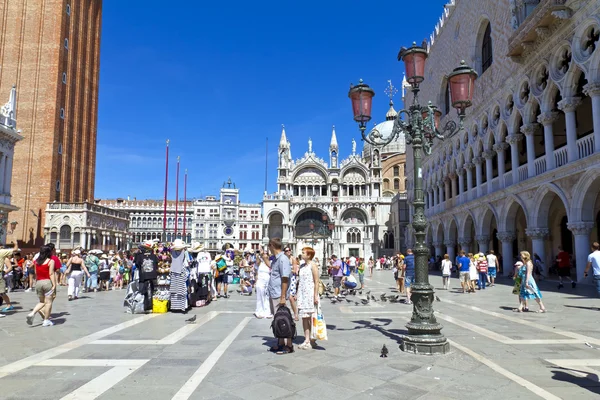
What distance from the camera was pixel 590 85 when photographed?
14.2 m

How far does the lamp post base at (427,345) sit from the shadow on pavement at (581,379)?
1.39 m

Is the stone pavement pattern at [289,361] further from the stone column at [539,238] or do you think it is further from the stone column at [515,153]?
the stone column at [515,153]

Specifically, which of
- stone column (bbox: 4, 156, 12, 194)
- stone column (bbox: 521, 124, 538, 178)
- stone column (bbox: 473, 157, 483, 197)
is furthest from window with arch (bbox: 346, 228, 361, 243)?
stone column (bbox: 4, 156, 12, 194)

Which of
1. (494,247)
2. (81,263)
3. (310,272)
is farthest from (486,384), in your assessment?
(494,247)

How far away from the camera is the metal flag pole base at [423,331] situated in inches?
237

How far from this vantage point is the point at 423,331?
623cm

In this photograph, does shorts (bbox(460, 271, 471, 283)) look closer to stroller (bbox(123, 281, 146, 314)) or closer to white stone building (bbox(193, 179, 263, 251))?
stroller (bbox(123, 281, 146, 314))

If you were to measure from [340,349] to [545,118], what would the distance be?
52.3 ft

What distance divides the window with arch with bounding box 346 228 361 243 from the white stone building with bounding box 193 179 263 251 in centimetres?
1771

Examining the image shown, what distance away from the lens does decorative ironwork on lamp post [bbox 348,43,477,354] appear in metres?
6.21

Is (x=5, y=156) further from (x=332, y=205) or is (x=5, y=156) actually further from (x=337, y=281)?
(x=332, y=205)

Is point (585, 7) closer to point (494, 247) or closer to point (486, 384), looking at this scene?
point (486, 384)

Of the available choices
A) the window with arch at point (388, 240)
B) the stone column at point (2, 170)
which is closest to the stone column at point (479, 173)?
the window with arch at point (388, 240)

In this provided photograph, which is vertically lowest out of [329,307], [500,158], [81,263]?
[329,307]
